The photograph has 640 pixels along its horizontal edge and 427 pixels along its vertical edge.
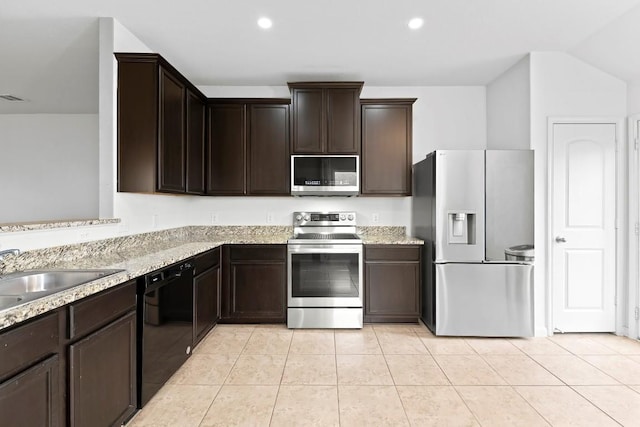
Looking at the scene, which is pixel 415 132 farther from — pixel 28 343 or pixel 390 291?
pixel 28 343

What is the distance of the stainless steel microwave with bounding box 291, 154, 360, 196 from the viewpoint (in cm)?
384

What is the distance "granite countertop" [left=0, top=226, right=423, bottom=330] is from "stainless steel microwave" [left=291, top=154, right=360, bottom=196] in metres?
0.67

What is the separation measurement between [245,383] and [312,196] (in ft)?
7.58

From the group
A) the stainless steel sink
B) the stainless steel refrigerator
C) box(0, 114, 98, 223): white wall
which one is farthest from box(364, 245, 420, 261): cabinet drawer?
box(0, 114, 98, 223): white wall

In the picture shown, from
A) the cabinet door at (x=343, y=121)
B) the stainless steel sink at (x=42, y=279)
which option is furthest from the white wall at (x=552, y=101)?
the stainless steel sink at (x=42, y=279)

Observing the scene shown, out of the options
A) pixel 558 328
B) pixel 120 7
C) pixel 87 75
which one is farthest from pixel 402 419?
pixel 87 75

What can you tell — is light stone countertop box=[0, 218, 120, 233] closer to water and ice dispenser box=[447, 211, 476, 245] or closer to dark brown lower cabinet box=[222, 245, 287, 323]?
dark brown lower cabinet box=[222, 245, 287, 323]

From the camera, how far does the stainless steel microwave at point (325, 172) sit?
12.6 feet

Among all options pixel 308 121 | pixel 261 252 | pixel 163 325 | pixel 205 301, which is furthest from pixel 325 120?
pixel 163 325

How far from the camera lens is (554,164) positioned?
11.1ft

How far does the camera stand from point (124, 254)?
8.56 ft

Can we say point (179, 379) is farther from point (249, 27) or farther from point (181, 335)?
point (249, 27)

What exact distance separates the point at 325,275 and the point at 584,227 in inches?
102

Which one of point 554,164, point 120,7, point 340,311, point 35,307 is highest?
point 120,7
